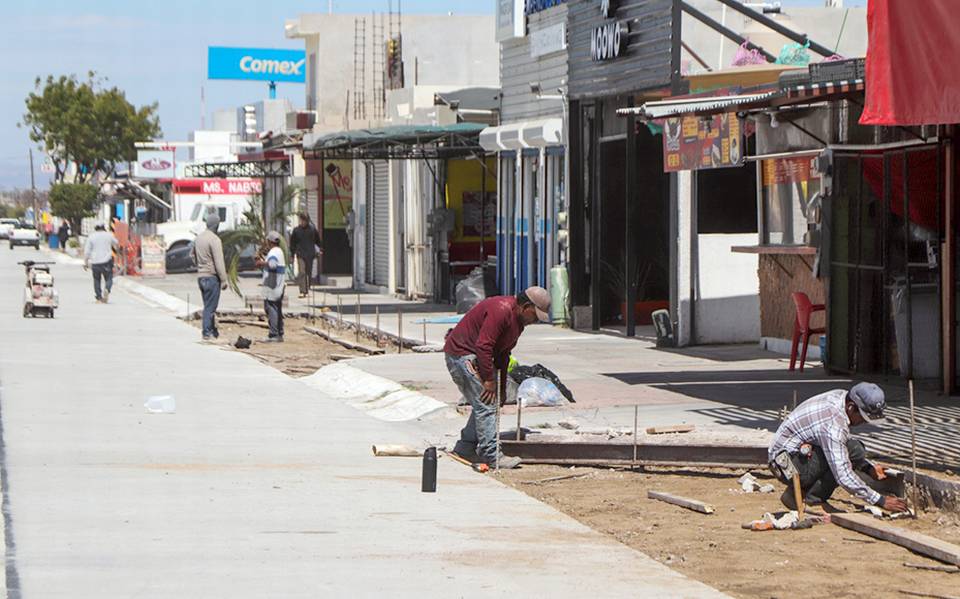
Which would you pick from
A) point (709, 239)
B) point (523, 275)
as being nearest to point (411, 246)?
point (523, 275)

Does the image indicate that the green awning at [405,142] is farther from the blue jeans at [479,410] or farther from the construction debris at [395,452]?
the blue jeans at [479,410]

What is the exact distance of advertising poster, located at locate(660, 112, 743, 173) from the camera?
A: 64.1 feet

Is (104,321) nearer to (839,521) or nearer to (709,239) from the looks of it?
(709,239)

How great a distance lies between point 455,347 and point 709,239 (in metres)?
9.66

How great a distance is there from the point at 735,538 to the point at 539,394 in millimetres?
6140

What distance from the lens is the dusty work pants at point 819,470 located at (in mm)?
10430

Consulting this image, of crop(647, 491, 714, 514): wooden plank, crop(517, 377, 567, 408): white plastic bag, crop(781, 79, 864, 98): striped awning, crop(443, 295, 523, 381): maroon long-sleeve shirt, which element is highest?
crop(781, 79, 864, 98): striped awning

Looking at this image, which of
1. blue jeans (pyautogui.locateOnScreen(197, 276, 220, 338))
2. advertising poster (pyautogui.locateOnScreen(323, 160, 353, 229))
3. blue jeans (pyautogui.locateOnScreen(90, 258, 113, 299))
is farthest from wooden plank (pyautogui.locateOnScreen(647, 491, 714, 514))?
advertising poster (pyautogui.locateOnScreen(323, 160, 353, 229))

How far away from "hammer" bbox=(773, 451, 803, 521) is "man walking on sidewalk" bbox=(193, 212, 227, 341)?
1494cm

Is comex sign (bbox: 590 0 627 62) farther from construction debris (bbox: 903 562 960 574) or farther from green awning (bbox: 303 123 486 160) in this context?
construction debris (bbox: 903 562 960 574)

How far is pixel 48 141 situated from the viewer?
317ft

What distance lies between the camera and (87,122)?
310 feet

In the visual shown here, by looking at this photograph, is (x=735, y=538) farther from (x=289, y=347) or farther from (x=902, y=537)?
(x=289, y=347)

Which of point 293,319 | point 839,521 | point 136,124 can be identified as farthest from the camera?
point 136,124
